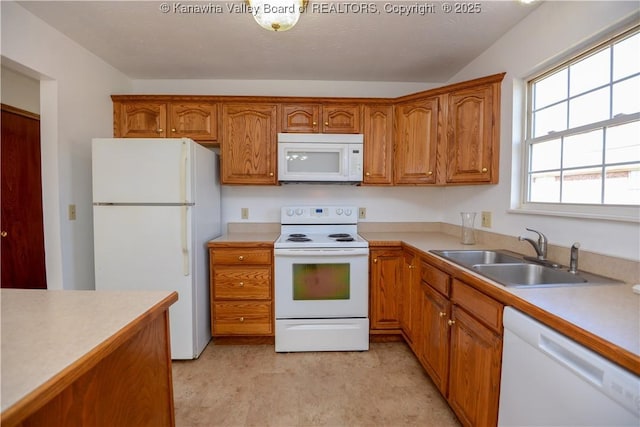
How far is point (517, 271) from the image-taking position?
1609mm

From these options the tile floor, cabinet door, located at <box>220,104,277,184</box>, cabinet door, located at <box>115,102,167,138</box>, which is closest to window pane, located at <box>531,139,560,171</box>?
the tile floor

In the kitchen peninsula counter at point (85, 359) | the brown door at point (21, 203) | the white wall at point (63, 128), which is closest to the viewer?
the kitchen peninsula counter at point (85, 359)

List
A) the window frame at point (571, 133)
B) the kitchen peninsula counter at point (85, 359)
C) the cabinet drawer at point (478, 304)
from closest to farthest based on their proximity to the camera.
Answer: the kitchen peninsula counter at point (85, 359) → the cabinet drawer at point (478, 304) → the window frame at point (571, 133)

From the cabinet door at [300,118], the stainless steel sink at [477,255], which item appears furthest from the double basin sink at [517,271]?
the cabinet door at [300,118]

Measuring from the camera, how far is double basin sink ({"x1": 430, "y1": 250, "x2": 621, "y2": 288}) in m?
1.27

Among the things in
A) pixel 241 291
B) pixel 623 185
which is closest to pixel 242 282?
pixel 241 291

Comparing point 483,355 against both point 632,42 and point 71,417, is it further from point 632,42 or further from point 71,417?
point 632,42

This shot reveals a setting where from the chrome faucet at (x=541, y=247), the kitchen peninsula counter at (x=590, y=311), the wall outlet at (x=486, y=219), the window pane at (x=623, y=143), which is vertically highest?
the window pane at (x=623, y=143)

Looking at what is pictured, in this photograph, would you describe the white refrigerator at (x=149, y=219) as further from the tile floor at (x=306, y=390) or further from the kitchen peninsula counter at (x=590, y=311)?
the kitchen peninsula counter at (x=590, y=311)

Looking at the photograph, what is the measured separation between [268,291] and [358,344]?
32.9 inches

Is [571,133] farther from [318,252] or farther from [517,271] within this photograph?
[318,252]

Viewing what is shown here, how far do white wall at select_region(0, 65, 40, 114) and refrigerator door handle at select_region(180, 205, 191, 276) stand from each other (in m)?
1.91

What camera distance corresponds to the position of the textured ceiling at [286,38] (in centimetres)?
177

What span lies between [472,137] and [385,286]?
134 centimetres
